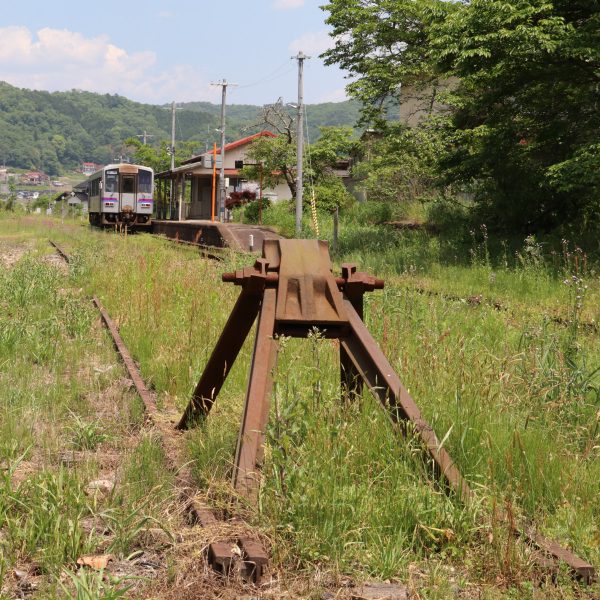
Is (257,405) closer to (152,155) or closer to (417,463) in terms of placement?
(417,463)

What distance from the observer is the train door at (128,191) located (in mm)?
34188

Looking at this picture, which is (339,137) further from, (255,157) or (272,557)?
(272,557)

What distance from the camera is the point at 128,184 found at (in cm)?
3459

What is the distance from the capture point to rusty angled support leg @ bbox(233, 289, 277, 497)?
123 inches

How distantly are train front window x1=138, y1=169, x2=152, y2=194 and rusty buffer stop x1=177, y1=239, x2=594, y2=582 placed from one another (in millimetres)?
31868

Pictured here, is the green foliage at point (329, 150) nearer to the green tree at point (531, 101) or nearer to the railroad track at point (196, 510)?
the green tree at point (531, 101)

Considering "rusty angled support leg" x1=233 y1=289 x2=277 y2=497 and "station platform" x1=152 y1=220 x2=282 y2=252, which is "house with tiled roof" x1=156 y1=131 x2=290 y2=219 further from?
"rusty angled support leg" x1=233 y1=289 x2=277 y2=497

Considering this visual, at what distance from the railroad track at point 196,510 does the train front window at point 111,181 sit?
29.1 meters

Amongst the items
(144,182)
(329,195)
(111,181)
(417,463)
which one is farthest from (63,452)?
(329,195)

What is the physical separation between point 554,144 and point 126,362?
11.4 meters

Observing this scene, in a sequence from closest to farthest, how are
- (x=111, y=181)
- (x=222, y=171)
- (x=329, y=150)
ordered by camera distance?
(x=111, y=181) → (x=329, y=150) → (x=222, y=171)

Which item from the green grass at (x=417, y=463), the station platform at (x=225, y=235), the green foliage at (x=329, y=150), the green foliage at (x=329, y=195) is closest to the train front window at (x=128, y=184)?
the station platform at (x=225, y=235)

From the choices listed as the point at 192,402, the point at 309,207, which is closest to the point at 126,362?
the point at 192,402

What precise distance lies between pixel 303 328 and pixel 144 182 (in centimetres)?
3260
